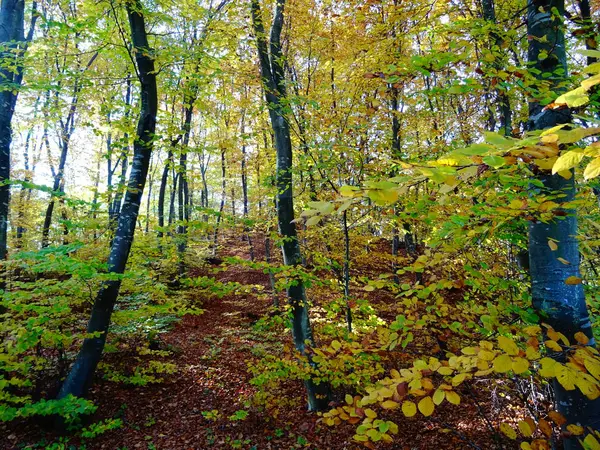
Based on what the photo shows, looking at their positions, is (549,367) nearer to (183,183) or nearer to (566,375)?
(566,375)

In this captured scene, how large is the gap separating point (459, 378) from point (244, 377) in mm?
7328

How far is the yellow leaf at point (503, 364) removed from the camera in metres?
1.22

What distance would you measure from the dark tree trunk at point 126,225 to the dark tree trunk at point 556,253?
5.18 metres

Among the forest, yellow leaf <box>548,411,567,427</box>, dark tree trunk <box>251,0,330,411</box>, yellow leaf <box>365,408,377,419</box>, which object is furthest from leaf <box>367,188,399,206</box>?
dark tree trunk <box>251,0,330,411</box>

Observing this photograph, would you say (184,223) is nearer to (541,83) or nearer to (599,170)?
(541,83)

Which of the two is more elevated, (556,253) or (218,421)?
(556,253)

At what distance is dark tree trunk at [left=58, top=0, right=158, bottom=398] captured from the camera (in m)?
5.11

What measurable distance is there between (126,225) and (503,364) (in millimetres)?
5623

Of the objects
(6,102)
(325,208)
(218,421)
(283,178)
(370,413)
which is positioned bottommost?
(218,421)

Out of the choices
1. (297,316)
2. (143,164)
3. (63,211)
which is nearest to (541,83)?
(297,316)

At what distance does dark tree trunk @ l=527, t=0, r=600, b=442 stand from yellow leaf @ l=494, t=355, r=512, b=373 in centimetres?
104

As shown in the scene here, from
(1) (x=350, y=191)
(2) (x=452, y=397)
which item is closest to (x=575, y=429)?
(2) (x=452, y=397)

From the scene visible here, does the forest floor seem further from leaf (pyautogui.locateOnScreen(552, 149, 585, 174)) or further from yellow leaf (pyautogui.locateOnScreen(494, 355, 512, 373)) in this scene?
leaf (pyautogui.locateOnScreen(552, 149, 585, 174))

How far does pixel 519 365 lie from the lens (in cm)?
121
